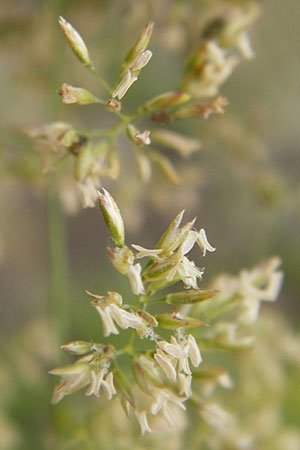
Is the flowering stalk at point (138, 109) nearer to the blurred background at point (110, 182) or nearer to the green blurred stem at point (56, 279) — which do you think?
the blurred background at point (110, 182)

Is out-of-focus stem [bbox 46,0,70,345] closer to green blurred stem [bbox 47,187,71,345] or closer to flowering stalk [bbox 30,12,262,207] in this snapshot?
green blurred stem [bbox 47,187,71,345]

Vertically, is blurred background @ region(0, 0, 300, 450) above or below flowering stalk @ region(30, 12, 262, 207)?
above

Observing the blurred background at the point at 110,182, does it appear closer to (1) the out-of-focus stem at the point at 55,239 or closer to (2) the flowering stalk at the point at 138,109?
(1) the out-of-focus stem at the point at 55,239

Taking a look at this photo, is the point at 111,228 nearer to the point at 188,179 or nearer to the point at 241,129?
the point at 188,179

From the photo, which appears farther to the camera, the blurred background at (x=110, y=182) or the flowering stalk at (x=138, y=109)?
the blurred background at (x=110, y=182)

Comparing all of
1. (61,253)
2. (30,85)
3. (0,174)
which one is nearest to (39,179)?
(0,174)

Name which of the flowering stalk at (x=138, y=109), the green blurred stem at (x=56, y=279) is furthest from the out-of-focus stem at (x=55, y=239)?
the flowering stalk at (x=138, y=109)

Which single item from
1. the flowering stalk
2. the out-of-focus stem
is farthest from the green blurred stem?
the flowering stalk

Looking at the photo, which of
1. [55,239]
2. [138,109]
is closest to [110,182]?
[55,239]

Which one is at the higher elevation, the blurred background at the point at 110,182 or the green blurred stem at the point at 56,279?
the blurred background at the point at 110,182
